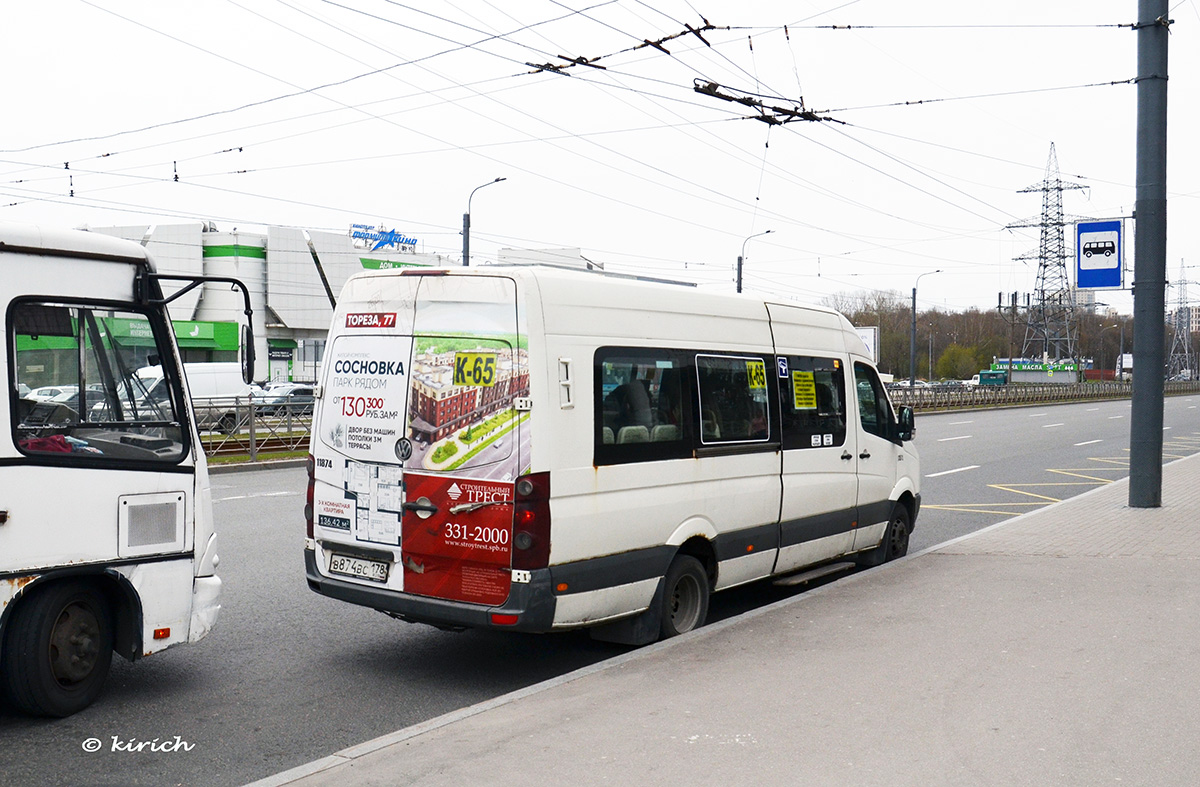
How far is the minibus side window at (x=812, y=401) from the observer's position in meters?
7.88

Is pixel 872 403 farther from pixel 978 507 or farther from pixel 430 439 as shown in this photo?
pixel 978 507

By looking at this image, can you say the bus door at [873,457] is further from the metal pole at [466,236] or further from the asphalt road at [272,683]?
the metal pole at [466,236]

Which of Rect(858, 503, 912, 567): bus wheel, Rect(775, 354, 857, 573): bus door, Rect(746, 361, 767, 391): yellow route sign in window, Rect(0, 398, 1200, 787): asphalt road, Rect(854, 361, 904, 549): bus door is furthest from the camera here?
Rect(858, 503, 912, 567): bus wheel

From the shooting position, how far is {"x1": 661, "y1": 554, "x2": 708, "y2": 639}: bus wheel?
661 cm

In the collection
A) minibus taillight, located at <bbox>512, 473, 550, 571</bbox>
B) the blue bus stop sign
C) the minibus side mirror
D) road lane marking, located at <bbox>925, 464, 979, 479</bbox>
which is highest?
the blue bus stop sign

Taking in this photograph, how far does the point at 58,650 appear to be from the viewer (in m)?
5.20

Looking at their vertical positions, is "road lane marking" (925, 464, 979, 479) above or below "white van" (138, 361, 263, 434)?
below

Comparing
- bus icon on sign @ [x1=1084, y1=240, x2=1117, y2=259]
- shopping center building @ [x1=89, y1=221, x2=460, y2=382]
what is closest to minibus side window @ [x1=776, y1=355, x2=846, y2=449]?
bus icon on sign @ [x1=1084, y1=240, x2=1117, y2=259]

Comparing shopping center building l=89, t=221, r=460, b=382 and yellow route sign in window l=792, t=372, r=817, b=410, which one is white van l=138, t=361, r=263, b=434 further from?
shopping center building l=89, t=221, r=460, b=382

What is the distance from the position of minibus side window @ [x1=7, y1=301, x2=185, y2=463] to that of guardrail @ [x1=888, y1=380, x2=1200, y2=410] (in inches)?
1574

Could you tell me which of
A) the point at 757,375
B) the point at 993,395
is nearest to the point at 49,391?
the point at 757,375

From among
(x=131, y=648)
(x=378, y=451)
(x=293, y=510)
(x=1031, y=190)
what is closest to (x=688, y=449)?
(x=378, y=451)

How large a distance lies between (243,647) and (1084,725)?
15.7 ft

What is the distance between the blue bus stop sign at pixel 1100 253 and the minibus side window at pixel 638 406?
8.52 meters
